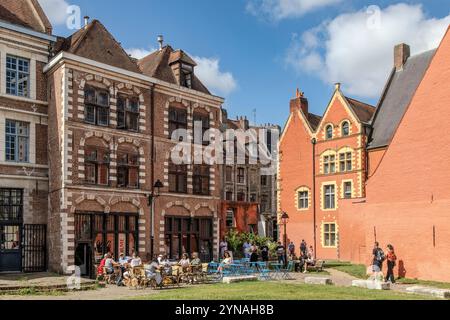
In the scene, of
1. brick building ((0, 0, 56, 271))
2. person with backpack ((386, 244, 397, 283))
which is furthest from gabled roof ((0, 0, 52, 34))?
person with backpack ((386, 244, 397, 283))

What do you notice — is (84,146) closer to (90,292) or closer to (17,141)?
(17,141)

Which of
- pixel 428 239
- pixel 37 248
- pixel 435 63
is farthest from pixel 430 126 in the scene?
pixel 37 248

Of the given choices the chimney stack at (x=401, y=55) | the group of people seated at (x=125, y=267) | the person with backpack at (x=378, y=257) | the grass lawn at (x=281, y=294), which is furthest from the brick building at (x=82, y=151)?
the chimney stack at (x=401, y=55)

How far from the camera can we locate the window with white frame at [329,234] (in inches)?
1613

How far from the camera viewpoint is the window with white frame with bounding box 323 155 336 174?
42050mm

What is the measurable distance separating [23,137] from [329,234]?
24500 mm

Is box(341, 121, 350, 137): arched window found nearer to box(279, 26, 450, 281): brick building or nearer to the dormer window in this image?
box(279, 26, 450, 281): brick building

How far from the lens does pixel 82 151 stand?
83.0ft

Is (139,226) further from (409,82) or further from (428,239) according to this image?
(409,82)

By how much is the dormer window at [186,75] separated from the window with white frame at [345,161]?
15.2 metres

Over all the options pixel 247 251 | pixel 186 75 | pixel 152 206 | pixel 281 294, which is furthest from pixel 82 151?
pixel 281 294

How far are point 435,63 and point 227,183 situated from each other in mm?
35672

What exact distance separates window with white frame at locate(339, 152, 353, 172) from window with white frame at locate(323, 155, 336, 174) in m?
0.67

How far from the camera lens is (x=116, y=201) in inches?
1045
